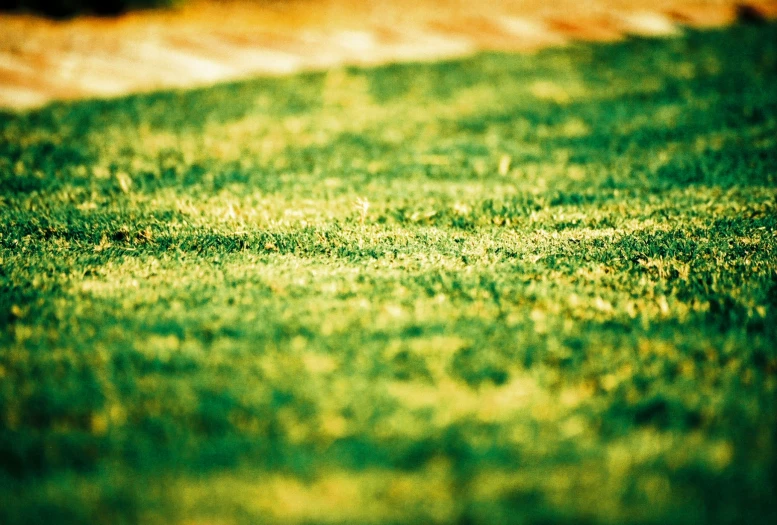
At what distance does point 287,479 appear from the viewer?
144cm

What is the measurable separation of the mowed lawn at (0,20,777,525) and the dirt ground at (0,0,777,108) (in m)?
1.24

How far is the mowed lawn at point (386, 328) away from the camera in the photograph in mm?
1432

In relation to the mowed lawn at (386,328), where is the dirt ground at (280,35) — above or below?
above

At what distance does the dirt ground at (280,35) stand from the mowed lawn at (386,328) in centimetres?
124

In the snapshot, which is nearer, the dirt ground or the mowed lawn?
the mowed lawn

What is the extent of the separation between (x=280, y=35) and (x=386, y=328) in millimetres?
5372

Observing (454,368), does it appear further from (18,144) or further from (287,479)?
(18,144)

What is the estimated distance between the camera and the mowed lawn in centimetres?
143

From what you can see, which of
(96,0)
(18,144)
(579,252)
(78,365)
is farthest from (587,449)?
(96,0)

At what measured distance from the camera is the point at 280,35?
259 inches

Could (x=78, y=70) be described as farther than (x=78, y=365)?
Yes

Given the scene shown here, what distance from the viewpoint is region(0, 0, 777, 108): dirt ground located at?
17.6 feet

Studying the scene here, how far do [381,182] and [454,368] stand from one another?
190 centimetres

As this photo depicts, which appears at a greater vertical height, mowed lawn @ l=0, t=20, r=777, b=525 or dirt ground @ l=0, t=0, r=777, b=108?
dirt ground @ l=0, t=0, r=777, b=108
